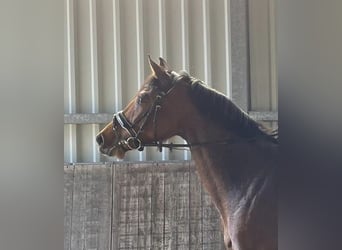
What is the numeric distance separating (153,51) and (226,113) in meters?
1.53

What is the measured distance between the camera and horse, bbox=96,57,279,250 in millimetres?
2018

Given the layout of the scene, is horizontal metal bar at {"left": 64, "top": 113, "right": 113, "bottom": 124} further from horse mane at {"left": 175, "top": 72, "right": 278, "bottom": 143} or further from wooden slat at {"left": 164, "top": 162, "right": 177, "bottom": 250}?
horse mane at {"left": 175, "top": 72, "right": 278, "bottom": 143}

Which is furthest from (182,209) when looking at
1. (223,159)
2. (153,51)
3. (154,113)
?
(223,159)

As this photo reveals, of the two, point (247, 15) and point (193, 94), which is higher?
point (247, 15)

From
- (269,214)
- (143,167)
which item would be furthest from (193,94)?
(143,167)

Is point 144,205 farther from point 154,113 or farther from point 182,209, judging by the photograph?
point 154,113

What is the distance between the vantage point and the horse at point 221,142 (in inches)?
79.4

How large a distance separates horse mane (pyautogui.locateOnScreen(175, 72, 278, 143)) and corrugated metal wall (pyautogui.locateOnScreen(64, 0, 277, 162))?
1.26 m

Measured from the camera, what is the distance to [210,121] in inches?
87.4

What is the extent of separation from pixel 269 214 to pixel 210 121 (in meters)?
0.47

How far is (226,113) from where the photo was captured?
2.18 m
